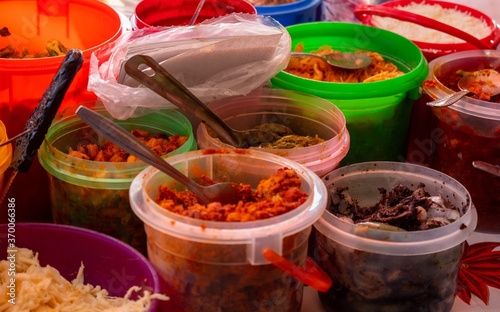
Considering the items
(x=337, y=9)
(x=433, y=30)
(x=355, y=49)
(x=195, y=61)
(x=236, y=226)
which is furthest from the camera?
(x=337, y=9)

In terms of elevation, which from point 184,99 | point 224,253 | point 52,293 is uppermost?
point 184,99

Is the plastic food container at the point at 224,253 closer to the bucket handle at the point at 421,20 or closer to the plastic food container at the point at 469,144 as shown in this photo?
the plastic food container at the point at 469,144

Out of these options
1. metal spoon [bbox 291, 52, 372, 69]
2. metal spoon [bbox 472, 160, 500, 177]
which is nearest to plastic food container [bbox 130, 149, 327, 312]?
metal spoon [bbox 472, 160, 500, 177]

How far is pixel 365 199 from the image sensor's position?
4.34 feet

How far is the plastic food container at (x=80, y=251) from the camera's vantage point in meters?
1.10

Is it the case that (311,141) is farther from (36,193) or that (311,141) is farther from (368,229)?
(36,193)

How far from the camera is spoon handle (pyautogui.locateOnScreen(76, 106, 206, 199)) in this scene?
1054 mm

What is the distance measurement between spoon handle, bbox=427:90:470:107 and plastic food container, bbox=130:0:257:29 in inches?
20.4

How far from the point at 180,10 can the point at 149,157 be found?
738mm

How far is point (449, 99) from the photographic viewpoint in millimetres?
1396

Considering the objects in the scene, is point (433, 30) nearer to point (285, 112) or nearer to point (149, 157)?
point (285, 112)

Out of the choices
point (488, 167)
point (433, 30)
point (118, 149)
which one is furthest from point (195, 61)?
point (433, 30)

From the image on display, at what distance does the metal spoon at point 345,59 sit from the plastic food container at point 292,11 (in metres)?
0.25

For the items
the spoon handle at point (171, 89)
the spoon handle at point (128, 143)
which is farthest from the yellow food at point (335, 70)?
the spoon handle at point (128, 143)
